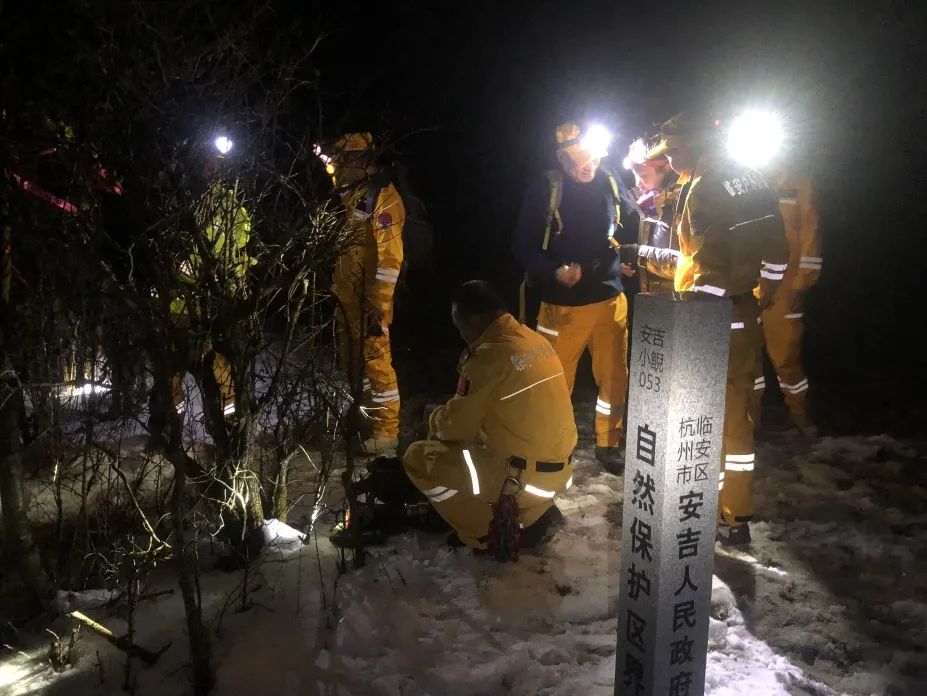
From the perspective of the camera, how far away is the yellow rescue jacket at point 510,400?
3.85 meters

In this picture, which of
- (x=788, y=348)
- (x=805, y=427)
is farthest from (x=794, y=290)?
(x=805, y=427)

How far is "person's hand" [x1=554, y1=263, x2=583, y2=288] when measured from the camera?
5336 mm

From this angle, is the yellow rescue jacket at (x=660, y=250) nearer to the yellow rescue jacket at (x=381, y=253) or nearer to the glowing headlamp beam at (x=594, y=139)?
the glowing headlamp beam at (x=594, y=139)

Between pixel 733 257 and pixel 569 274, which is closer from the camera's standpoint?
pixel 733 257

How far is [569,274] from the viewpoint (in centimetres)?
533

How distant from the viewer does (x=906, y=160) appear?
36.2 feet

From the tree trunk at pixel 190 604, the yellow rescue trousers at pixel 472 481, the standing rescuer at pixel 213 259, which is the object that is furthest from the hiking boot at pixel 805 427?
the tree trunk at pixel 190 604

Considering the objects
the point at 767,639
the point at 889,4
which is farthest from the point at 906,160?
the point at 767,639

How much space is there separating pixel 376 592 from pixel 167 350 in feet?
5.85

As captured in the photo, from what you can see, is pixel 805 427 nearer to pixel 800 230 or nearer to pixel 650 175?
pixel 800 230

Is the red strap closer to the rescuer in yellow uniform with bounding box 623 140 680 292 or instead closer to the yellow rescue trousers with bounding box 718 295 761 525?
the yellow rescue trousers with bounding box 718 295 761 525

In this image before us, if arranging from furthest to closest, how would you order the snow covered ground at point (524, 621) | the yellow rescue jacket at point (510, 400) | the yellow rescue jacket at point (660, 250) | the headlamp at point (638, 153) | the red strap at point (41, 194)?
the headlamp at point (638, 153)
the yellow rescue jacket at point (660, 250)
the yellow rescue jacket at point (510, 400)
the snow covered ground at point (524, 621)
the red strap at point (41, 194)

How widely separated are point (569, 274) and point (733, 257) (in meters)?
1.42

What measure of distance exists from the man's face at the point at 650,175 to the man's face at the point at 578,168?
1.22 feet
